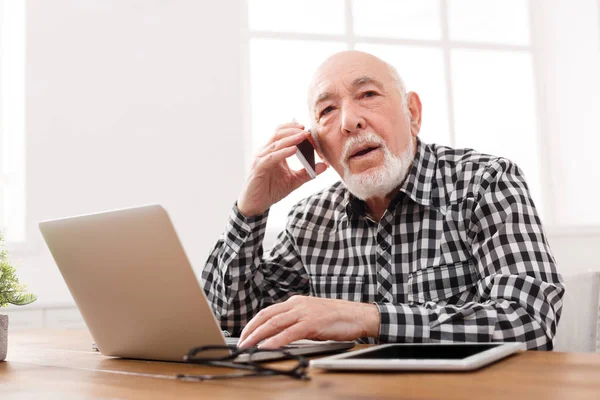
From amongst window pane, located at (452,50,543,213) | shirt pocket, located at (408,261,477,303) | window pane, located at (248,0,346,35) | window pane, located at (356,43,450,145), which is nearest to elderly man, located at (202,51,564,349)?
shirt pocket, located at (408,261,477,303)

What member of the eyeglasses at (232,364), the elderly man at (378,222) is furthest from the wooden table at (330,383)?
the elderly man at (378,222)

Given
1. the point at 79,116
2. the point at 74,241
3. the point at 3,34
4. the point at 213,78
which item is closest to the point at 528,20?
the point at 213,78

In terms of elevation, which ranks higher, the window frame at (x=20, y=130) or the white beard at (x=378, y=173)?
the window frame at (x=20, y=130)

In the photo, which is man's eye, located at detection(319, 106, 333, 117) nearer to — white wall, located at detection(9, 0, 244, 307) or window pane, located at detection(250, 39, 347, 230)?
white wall, located at detection(9, 0, 244, 307)

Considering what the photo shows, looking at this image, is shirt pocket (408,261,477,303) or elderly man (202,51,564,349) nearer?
elderly man (202,51,564,349)

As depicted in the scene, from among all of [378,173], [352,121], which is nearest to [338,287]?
[378,173]

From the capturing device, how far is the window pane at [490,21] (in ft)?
11.9

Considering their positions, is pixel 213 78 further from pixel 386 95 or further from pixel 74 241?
pixel 74 241

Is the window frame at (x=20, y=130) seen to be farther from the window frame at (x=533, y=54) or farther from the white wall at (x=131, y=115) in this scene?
the window frame at (x=533, y=54)

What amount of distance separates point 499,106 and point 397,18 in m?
0.78

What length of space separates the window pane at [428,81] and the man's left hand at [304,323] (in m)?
2.59

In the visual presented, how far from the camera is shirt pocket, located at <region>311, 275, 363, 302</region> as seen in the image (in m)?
1.66

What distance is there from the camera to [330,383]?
0.69m

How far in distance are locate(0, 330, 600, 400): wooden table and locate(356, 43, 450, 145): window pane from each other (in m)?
2.76
